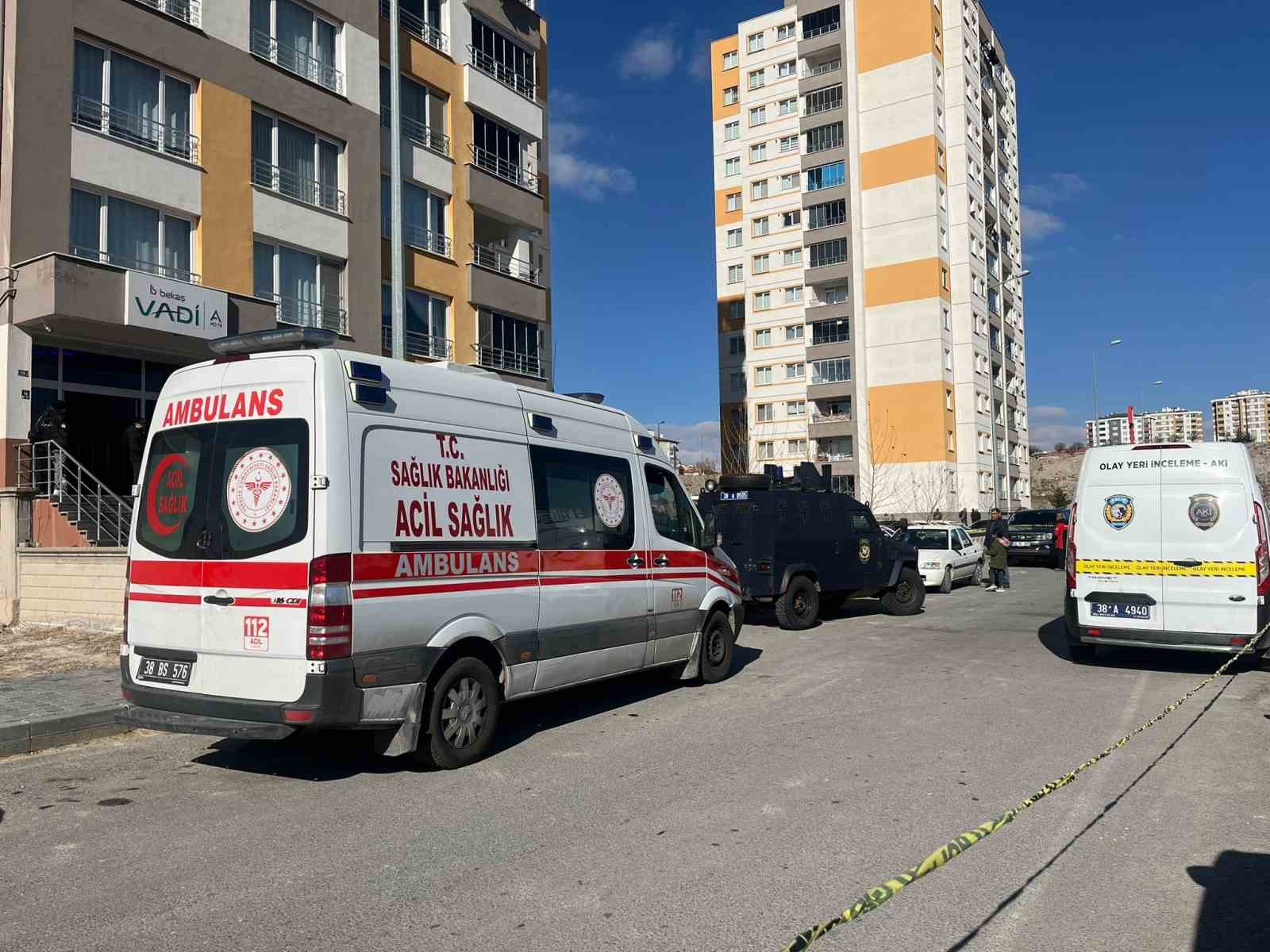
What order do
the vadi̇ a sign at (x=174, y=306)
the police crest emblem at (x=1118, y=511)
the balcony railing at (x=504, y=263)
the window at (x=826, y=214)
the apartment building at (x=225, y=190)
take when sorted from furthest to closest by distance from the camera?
the window at (x=826, y=214) → the balcony railing at (x=504, y=263) → the vadi̇ a sign at (x=174, y=306) → the apartment building at (x=225, y=190) → the police crest emblem at (x=1118, y=511)

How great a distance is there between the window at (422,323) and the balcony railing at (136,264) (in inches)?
188

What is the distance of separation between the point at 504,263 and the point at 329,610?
849 inches

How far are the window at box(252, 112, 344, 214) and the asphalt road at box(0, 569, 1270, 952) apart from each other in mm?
14489

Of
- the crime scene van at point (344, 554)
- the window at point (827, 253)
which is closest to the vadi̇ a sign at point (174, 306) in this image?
the crime scene van at point (344, 554)

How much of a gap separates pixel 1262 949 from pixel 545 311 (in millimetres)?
23998

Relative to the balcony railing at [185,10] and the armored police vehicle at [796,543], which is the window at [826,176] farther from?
the armored police vehicle at [796,543]

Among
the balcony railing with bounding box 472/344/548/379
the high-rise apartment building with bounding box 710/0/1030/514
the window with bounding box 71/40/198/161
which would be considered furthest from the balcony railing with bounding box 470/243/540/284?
the high-rise apartment building with bounding box 710/0/1030/514

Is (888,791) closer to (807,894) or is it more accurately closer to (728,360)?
(807,894)

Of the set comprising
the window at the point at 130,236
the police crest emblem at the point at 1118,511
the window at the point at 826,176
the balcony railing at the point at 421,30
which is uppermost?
the window at the point at 826,176

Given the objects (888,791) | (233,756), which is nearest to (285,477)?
(233,756)

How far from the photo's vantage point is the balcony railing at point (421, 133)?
2208 cm

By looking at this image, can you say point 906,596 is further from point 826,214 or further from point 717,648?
point 826,214

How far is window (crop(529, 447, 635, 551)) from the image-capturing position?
730 cm

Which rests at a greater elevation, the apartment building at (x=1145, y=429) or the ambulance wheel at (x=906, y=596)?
the apartment building at (x=1145, y=429)
